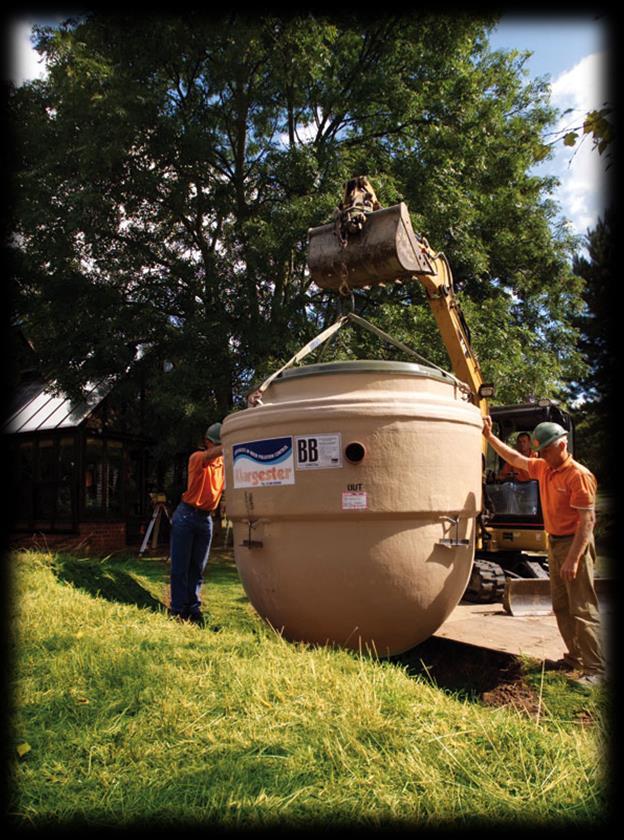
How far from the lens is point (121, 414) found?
17078 mm

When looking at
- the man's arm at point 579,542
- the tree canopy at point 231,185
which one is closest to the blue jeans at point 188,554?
the man's arm at point 579,542

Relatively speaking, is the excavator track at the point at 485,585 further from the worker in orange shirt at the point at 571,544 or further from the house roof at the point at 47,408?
the house roof at the point at 47,408

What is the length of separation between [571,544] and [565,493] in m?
0.40

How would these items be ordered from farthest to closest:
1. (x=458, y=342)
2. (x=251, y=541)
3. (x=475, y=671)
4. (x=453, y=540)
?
(x=458, y=342)
(x=475, y=671)
(x=251, y=541)
(x=453, y=540)

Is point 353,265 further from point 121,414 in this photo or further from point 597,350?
point 597,350

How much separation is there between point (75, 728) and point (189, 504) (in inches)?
158

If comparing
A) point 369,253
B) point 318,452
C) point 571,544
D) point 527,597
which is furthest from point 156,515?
point 318,452

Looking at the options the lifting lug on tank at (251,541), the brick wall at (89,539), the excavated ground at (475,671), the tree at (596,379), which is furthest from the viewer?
the tree at (596,379)

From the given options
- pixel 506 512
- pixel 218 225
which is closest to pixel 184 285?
pixel 218 225

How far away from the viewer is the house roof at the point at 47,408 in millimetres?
14859

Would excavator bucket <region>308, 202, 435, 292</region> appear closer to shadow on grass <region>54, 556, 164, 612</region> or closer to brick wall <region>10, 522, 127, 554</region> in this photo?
shadow on grass <region>54, 556, 164, 612</region>

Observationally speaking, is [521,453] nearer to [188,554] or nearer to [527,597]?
[527,597]

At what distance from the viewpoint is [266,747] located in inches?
112

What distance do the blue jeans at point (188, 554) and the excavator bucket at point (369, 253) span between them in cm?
290
